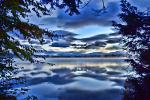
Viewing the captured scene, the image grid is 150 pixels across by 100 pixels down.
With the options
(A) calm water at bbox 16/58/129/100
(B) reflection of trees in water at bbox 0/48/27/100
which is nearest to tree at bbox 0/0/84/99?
(B) reflection of trees in water at bbox 0/48/27/100

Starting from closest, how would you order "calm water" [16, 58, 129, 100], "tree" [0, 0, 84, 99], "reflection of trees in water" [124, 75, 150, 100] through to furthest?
"tree" [0, 0, 84, 99]
"reflection of trees in water" [124, 75, 150, 100]
"calm water" [16, 58, 129, 100]

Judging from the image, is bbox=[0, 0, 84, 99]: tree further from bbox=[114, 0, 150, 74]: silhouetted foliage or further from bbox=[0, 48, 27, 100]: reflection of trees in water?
bbox=[114, 0, 150, 74]: silhouetted foliage

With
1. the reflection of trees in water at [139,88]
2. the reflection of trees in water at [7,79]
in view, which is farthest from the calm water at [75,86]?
the reflection of trees in water at [7,79]

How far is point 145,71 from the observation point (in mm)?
19234

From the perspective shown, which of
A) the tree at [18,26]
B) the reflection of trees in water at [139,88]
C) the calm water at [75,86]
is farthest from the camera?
the calm water at [75,86]

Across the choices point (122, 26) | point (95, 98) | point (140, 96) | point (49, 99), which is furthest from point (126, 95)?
point (95, 98)

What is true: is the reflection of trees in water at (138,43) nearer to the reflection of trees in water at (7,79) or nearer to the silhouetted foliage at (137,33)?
the silhouetted foliage at (137,33)

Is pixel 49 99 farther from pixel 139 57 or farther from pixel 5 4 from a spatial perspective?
pixel 5 4

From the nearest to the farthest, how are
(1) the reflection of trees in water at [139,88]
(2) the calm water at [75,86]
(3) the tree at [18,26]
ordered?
1. (3) the tree at [18,26]
2. (1) the reflection of trees in water at [139,88]
3. (2) the calm water at [75,86]

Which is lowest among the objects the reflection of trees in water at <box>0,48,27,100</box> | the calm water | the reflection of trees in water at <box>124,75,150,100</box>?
the calm water

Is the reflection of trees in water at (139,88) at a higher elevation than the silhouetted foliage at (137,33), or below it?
below

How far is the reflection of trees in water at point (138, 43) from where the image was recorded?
60.2ft

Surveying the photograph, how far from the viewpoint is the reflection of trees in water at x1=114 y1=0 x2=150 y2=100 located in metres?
18.3

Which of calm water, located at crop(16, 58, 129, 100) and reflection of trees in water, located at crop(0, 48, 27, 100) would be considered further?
calm water, located at crop(16, 58, 129, 100)
